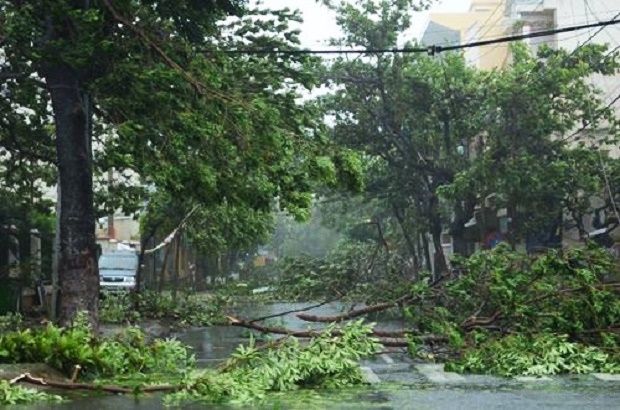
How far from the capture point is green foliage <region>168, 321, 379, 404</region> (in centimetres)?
956

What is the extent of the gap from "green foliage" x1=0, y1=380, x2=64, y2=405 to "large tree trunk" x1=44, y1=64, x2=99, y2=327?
5.16 metres

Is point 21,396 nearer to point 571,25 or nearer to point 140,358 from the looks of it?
point 140,358

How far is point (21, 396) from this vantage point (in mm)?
9273

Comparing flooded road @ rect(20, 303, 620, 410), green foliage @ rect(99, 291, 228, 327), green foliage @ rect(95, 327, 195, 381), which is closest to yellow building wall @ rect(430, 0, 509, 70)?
green foliage @ rect(99, 291, 228, 327)

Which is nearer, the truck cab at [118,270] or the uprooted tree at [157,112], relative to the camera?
the uprooted tree at [157,112]

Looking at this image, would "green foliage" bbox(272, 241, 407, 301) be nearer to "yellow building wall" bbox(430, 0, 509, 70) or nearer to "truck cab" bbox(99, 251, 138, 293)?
"truck cab" bbox(99, 251, 138, 293)

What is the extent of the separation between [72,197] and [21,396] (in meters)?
5.88

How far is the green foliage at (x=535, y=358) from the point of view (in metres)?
12.2

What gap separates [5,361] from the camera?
10.5m

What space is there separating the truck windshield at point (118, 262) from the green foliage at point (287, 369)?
84.4ft

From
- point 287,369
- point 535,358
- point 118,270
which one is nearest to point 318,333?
point 287,369

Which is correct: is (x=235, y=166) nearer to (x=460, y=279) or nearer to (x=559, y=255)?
(x=460, y=279)

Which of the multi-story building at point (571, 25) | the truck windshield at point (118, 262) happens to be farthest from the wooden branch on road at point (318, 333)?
the truck windshield at point (118, 262)

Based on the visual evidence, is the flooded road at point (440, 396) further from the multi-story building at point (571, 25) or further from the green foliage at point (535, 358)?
the multi-story building at point (571, 25)
